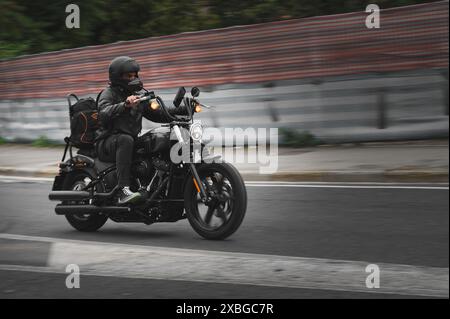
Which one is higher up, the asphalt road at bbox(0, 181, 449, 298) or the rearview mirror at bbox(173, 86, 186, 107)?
the rearview mirror at bbox(173, 86, 186, 107)

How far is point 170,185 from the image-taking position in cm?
824

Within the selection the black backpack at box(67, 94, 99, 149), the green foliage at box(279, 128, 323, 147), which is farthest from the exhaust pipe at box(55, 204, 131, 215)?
the green foliage at box(279, 128, 323, 147)

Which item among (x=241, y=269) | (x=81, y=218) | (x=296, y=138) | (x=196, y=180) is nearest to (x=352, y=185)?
(x=296, y=138)

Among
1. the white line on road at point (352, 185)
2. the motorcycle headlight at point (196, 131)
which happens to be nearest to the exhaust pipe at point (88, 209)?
the motorcycle headlight at point (196, 131)

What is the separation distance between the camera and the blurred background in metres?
14.0

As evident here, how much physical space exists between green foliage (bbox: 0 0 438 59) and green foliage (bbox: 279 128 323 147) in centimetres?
473

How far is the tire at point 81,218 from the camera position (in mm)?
8984

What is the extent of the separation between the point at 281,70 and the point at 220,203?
315 inches

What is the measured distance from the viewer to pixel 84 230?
905 centimetres

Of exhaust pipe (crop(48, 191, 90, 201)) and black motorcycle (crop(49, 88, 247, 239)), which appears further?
exhaust pipe (crop(48, 191, 90, 201))

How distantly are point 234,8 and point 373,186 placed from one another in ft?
32.9

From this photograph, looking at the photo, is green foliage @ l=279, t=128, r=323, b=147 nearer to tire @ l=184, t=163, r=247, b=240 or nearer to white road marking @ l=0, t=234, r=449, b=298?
tire @ l=184, t=163, r=247, b=240

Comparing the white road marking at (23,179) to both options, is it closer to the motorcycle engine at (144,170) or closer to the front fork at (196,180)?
the motorcycle engine at (144,170)

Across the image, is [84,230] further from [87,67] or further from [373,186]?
[87,67]
